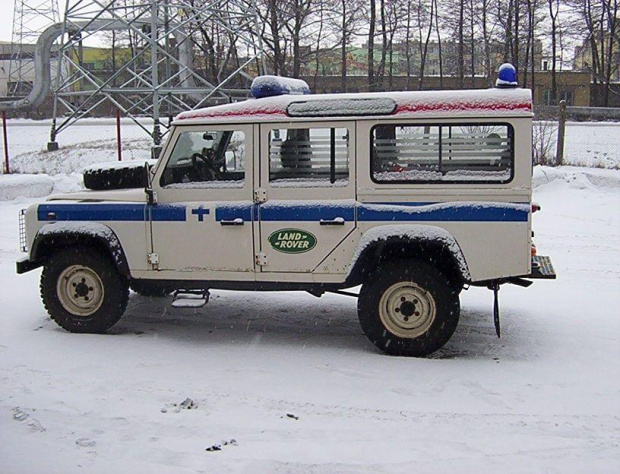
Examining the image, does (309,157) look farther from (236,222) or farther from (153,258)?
(153,258)

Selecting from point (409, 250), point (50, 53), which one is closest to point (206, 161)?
point (409, 250)

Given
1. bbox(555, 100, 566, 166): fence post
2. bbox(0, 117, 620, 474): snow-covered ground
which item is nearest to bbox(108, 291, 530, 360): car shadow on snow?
bbox(0, 117, 620, 474): snow-covered ground

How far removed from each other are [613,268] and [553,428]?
5.10m

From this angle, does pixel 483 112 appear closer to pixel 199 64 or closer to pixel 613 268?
pixel 613 268


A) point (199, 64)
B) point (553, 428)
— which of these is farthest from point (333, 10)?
point (553, 428)

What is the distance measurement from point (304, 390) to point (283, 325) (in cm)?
188

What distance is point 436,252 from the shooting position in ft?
21.2

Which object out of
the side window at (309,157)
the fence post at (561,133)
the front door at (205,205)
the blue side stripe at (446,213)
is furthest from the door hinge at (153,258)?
the fence post at (561,133)

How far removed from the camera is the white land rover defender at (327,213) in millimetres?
6285

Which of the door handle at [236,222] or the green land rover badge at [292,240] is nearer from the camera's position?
the green land rover badge at [292,240]

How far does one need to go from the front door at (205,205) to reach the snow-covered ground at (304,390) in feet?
2.52

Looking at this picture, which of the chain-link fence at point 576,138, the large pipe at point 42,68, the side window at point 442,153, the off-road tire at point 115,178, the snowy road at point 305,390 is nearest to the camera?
the snowy road at point 305,390

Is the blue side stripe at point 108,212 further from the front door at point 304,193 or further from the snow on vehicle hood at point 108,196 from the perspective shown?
the front door at point 304,193

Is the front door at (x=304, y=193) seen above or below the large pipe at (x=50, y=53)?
below
